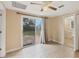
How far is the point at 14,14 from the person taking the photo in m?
5.43

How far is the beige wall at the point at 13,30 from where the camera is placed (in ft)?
16.7

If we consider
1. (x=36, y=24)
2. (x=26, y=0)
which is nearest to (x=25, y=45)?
(x=36, y=24)

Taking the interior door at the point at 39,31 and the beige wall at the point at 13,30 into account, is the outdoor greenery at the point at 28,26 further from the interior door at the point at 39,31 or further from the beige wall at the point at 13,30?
the beige wall at the point at 13,30

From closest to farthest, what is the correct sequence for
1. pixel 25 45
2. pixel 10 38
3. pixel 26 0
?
1. pixel 26 0
2. pixel 10 38
3. pixel 25 45

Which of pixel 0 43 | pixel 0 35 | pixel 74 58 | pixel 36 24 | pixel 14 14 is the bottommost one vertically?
pixel 74 58

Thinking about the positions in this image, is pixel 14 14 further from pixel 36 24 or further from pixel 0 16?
pixel 36 24

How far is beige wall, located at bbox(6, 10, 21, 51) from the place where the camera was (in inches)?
201

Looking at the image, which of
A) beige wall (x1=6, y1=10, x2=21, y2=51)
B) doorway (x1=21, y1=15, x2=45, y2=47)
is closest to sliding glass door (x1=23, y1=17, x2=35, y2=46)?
doorway (x1=21, y1=15, x2=45, y2=47)

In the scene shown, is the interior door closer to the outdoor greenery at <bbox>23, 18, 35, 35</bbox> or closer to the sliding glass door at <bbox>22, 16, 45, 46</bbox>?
the sliding glass door at <bbox>22, 16, 45, 46</bbox>

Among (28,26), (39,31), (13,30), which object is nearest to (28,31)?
(28,26)

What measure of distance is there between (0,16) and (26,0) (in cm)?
158

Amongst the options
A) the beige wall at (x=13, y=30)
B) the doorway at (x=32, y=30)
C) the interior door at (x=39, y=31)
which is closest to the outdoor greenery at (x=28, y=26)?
the doorway at (x=32, y=30)

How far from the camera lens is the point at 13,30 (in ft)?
17.7

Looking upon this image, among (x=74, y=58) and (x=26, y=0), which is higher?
(x=26, y=0)
